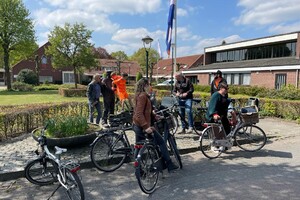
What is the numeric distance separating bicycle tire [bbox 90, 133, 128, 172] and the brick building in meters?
19.9

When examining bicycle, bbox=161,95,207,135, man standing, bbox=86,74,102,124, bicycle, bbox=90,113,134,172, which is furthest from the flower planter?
bicycle, bbox=161,95,207,135

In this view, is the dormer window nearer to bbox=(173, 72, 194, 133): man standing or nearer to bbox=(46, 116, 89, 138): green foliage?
bbox=(173, 72, 194, 133): man standing

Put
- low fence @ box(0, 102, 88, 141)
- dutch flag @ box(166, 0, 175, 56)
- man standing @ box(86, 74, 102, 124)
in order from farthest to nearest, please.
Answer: dutch flag @ box(166, 0, 175, 56), man standing @ box(86, 74, 102, 124), low fence @ box(0, 102, 88, 141)

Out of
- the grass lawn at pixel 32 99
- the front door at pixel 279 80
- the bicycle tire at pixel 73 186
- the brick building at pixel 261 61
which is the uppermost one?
the brick building at pixel 261 61

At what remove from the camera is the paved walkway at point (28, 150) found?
4498 millimetres

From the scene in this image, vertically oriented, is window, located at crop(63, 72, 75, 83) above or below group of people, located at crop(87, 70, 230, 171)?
above

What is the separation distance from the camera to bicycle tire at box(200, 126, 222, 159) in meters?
5.41

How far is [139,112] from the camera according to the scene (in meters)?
3.84

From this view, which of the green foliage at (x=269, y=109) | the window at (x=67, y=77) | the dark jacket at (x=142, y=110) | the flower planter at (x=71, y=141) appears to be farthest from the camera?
the window at (x=67, y=77)

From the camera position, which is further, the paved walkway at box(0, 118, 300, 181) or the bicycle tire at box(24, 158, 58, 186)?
the paved walkway at box(0, 118, 300, 181)

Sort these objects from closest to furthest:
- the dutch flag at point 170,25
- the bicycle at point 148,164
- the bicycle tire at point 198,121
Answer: the bicycle at point 148,164
the bicycle tire at point 198,121
the dutch flag at point 170,25

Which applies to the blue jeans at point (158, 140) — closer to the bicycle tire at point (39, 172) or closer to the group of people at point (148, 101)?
the group of people at point (148, 101)

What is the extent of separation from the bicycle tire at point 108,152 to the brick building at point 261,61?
19.9m

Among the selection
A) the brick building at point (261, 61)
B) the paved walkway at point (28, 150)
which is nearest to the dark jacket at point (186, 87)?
the paved walkway at point (28, 150)
